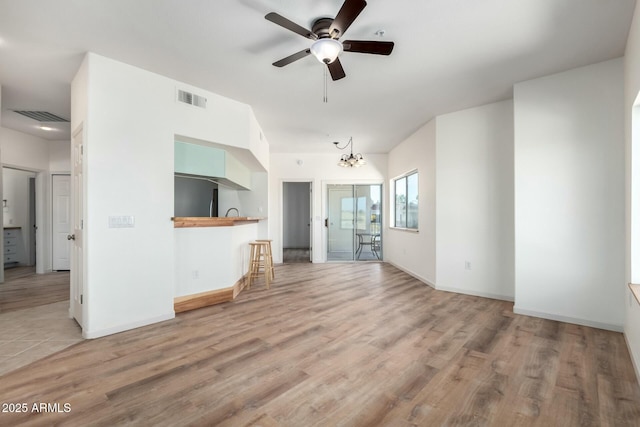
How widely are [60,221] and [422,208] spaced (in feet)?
24.9

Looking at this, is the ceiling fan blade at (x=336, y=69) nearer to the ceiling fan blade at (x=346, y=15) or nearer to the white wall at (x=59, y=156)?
the ceiling fan blade at (x=346, y=15)

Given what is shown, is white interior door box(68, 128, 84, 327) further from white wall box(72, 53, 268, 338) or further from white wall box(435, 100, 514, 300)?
white wall box(435, 100, 514, 300)

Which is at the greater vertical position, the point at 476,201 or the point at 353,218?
the point at 476,201

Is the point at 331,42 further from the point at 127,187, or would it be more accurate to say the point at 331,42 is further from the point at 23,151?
the point at 23,151

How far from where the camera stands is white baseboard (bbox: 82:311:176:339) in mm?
2811

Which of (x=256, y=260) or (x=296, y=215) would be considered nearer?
(x=256, y=260)

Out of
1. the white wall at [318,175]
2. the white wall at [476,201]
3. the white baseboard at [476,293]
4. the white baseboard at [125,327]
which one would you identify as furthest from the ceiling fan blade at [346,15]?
the white wall at [318,175]

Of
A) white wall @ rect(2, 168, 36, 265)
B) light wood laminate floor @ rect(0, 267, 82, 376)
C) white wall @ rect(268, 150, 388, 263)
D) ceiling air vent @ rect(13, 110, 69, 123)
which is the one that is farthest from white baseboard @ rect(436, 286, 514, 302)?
white wall @ rect(2, 168, 36, 265)

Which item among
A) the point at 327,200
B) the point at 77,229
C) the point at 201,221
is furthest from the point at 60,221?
the point at 327,200

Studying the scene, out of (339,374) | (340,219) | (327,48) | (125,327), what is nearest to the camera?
(339,374)

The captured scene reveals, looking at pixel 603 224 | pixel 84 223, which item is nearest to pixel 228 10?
pixel 84 223

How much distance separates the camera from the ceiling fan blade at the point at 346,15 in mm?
1862

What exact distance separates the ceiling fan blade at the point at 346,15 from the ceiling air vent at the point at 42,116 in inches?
197

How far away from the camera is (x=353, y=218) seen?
7688 millimetres
